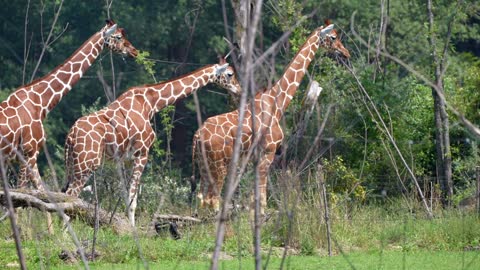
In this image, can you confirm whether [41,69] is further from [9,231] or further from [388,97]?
[9,231]

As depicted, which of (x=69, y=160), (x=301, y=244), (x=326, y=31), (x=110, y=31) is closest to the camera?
(x=301, y=244)

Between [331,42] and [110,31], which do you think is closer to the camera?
[110,31]

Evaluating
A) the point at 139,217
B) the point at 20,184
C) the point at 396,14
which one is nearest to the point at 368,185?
the point at 139,217

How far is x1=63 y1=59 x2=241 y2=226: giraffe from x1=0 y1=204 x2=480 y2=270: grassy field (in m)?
0.92

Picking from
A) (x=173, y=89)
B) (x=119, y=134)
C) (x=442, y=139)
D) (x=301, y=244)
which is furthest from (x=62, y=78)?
(x=442, y=139)

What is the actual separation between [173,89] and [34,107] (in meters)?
1.92

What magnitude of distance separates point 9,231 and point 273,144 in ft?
11.8

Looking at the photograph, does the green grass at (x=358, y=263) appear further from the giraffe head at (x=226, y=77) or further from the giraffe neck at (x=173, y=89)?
the giraffe head at (x=226, y=77)

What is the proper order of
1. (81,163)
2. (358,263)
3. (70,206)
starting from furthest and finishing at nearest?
(81,163) → (70,206) → (358,263)

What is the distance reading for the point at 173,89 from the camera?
13727mm

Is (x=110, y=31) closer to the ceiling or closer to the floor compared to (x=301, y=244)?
closer to the ceiling

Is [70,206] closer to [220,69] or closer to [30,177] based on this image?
[30,177]

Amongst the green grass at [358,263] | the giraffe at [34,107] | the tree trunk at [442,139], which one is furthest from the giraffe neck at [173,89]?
the green grass at [358,263]

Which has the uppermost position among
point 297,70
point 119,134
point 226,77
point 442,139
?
point 297,70
